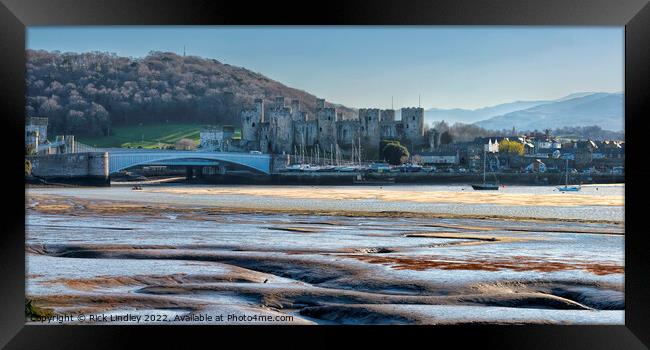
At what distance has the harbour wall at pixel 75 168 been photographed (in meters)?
29.0

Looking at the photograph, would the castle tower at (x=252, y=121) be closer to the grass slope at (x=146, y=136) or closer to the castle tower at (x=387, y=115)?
the grass slope at (x=146, y=136)

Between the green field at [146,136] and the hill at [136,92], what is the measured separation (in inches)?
10.1

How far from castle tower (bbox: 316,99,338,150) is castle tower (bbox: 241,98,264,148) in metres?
2.43

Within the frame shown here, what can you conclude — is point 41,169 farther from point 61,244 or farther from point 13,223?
point 13,223

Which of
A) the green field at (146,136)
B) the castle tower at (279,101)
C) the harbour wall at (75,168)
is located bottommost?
the harbour wall at (75,168)

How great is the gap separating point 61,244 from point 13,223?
4.88 metres

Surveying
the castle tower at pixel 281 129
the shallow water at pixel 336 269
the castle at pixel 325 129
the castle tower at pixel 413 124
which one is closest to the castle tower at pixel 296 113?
the castle at pixel 325 129

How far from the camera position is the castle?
129ft

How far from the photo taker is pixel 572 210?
17.1 m

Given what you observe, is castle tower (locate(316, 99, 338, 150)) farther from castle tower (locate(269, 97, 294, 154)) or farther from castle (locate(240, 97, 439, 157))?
castle tower (locate(269, 97, 294, 154))

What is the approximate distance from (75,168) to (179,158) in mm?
3487

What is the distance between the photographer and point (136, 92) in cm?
3872

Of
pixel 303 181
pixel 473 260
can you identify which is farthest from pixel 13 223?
pixel 303 181

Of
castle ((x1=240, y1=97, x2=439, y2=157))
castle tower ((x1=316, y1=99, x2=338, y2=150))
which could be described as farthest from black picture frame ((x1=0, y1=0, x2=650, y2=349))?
castle tower ((x1=316, y1=99, x2=338, y2=150))
